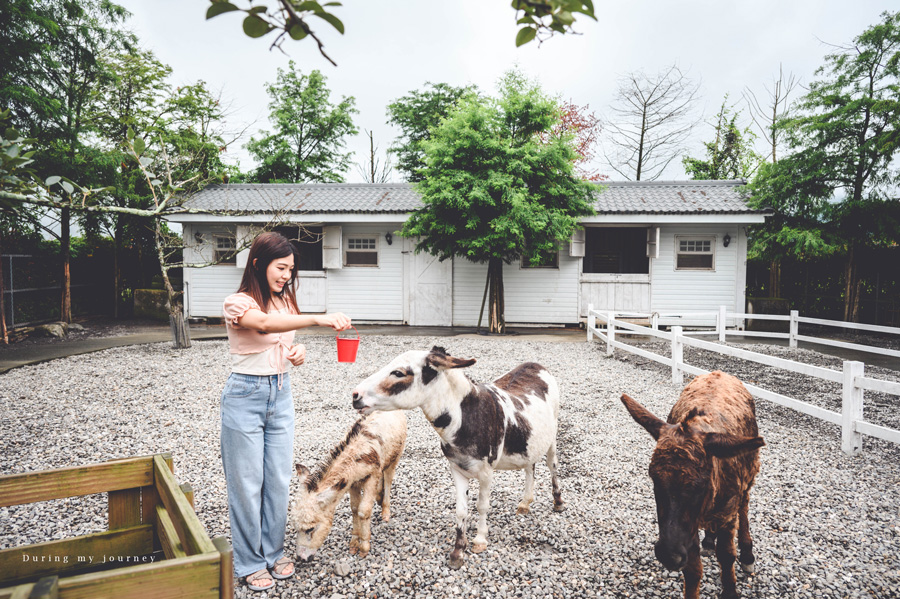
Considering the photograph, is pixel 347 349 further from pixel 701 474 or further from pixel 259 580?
pixel 701 474

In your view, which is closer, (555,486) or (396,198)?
(555,486)

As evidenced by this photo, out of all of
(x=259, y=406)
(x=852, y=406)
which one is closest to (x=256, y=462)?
(x=259, y=406)

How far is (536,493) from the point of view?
3.79 metres

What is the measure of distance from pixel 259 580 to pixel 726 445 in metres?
2.34

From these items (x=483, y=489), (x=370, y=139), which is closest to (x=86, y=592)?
(x=483, y=489)

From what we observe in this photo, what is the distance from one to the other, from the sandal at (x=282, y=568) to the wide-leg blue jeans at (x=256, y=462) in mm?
34

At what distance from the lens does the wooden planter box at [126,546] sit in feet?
3.35

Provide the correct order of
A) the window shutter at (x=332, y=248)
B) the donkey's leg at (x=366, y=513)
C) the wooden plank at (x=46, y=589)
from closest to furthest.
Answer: the wooden plank at (x=46, y=589)
the donkey's leg at (x=366, y=513)
the window shutter at (x=332, y=248)

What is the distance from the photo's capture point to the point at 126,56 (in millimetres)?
15008

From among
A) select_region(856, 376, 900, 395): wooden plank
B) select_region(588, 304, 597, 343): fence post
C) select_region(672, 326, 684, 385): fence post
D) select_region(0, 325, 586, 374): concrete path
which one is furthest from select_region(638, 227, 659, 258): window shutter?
select_region(856, 376, 900, 395): wooden plank

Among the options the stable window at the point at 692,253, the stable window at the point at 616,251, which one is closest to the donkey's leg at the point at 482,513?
the stable window at the point at 692,253

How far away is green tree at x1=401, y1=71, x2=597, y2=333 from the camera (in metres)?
10.6

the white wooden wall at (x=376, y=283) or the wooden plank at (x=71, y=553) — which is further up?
the white wooden wall at (x=376, y=283)

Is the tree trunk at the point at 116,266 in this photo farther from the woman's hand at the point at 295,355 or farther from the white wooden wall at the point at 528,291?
the woman's hand at the point at 295,355
